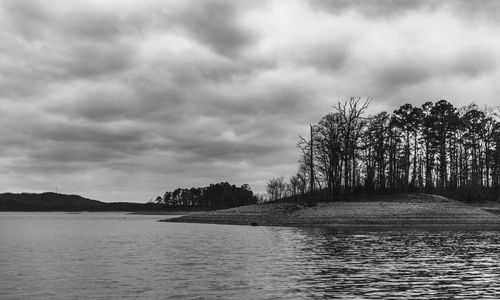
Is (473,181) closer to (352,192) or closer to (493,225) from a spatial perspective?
(352,192)

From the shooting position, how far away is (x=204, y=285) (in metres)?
25.0

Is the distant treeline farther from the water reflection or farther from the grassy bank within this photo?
the water reflection

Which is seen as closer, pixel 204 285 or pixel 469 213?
pixel 204 285

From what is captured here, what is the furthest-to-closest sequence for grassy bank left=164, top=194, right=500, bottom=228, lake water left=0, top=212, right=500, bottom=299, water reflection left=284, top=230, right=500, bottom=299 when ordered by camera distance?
grassy bank left=164, top=194, right=500, bottom=228 → water reflection left=284, top=230, right=500, bottom=299 → lake water left=0, top=212, right=500, bottom=299

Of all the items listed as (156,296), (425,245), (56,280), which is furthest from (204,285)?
(425,245)

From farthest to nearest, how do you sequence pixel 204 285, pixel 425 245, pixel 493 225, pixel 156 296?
pixel 493 225
pixel 425 245
pixel 204 285
pixel 156 296

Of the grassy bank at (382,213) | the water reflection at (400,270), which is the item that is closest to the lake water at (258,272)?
the water reflection at (400,270)

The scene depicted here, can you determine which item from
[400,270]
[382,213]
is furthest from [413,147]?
[400,270]

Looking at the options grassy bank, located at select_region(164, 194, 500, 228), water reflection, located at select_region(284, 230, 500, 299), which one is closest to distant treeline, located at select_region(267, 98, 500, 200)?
grassy bank, located at select_region(164, 194, 500, 228)

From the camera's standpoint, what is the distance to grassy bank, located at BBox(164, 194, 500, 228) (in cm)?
7794

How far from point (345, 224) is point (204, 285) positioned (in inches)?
2258

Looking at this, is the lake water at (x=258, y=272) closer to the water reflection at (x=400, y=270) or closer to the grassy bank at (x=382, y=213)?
the water reflection at (x=400, y=270)

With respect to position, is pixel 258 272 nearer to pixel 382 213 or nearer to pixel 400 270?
pixel 400 270

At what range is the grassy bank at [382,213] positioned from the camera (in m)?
77.9
